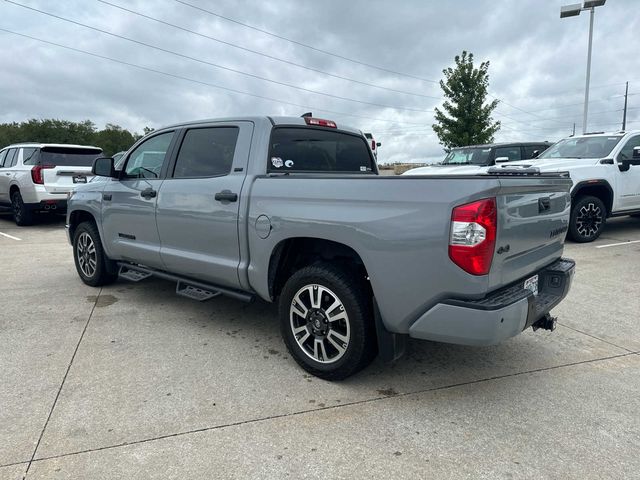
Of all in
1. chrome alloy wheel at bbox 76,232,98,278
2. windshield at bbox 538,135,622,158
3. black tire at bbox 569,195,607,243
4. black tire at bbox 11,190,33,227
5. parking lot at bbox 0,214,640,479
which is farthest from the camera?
black tire at bbox 11,190,33,227

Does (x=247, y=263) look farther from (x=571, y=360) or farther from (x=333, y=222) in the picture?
Result: (x=571, y=360)

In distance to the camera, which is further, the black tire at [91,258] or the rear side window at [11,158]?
the rear side window at [11,158]

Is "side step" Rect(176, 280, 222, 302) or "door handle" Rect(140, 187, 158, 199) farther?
"door handle" Rect(140, 187, 158, 199)

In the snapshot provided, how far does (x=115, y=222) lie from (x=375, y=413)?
3.48 meters

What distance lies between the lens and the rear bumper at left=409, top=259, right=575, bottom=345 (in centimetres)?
249

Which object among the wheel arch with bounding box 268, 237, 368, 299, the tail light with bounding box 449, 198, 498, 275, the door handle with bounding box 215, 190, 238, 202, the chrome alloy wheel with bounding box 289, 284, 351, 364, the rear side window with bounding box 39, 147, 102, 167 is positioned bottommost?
the chrome alloy wheel with bounding box 289, 284, 351, 364

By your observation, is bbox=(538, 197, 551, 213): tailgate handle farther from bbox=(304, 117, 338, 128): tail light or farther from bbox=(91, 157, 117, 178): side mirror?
bbox=(91, 157, 117, 178): side mirror

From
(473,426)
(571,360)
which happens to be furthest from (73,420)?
(571,360)

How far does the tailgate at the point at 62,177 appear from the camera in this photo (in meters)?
10.3

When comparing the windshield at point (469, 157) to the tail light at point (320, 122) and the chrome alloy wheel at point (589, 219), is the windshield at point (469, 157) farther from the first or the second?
the tail light at point (320, 122)

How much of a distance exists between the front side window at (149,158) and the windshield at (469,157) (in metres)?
8.67

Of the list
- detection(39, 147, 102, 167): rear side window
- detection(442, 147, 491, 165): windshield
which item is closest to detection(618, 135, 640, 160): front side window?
detection(442, 147, 491, 165): windshield

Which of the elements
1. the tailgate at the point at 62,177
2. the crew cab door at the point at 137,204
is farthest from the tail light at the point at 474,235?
the tailgate at the point at 62,177

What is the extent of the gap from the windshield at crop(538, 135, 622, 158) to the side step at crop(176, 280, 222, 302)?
7652 millimetres
